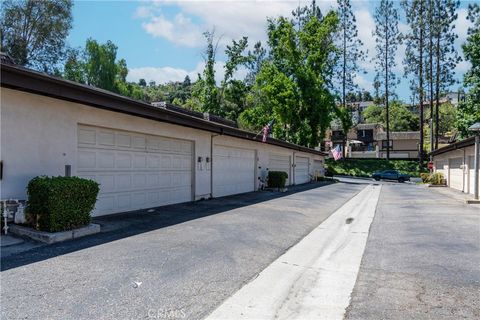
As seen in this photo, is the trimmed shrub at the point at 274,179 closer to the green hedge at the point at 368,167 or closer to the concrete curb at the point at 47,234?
the concrete curb at the point at 47,234

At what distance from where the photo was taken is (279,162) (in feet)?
87.6

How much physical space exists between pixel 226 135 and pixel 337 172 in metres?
40.5

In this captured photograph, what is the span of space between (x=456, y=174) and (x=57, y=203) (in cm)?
2666

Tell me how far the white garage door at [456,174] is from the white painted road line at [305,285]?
63.4 feet

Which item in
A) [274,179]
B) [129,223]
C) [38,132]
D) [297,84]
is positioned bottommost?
[129,223]

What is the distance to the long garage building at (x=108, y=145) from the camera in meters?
7.85

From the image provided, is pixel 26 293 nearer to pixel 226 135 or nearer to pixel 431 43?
pixel 226 135

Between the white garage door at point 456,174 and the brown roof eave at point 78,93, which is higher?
the brown roof eave at point 78,93

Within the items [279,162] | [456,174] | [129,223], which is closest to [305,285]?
[129,223]

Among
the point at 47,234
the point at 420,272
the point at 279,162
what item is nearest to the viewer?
the point at 420,272

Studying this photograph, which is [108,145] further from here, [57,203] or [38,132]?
[57,203]

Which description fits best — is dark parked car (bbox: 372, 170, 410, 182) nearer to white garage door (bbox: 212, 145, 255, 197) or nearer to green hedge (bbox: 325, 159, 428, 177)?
green hedge (bbox: 325, 159, 428, 177)

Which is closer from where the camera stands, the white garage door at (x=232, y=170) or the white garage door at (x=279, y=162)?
the white garage door at (x=232, y=170)

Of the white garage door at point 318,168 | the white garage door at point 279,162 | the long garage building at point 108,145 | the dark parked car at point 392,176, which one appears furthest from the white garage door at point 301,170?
the dark parked car at point 392,176
